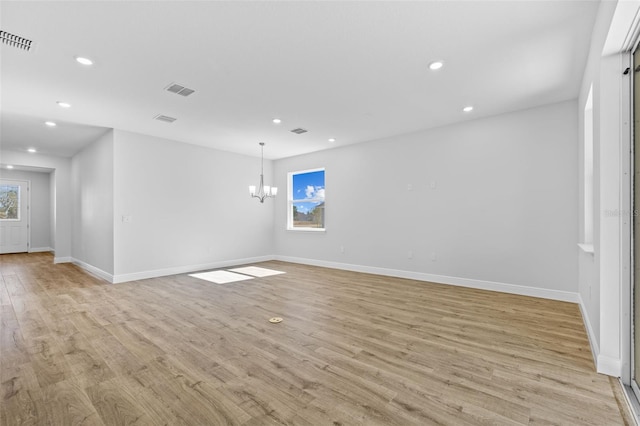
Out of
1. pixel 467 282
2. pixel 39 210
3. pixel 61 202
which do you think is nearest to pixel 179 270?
pixel 61 202

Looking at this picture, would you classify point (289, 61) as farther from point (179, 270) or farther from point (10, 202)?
point (10, 202)

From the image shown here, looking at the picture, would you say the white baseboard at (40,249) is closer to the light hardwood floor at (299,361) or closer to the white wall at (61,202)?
the white wall at (61,202)

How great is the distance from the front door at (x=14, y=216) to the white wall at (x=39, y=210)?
0.37 ft

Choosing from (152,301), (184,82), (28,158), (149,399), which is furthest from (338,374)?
(28,158)

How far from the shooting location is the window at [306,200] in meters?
6.89

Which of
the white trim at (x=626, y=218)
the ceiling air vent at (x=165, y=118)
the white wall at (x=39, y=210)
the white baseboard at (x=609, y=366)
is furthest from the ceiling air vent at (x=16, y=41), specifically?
the white wall at (x=39, y=210)

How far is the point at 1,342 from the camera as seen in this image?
2.62m

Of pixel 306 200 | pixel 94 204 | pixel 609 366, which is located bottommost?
pixel 609 366

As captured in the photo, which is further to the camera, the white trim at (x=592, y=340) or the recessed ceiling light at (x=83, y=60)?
the recessed ceiling light at (x=83, y=60)

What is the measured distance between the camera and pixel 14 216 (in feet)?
29.6

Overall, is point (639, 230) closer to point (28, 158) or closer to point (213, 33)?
point (213, 33)

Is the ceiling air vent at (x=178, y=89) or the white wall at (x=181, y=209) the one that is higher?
the ceiling air vent at (x=178, y=89)

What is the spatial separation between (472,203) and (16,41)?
554 cm

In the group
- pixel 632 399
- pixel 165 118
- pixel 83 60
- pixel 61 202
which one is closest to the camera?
pixel 632 399
